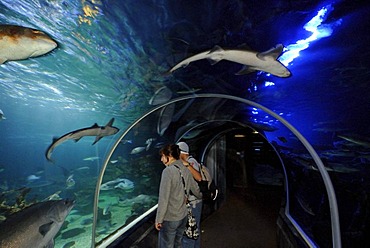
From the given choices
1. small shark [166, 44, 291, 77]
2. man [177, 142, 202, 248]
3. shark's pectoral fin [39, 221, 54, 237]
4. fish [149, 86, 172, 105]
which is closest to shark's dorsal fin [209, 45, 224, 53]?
small shark [166, 44, 291, 77]

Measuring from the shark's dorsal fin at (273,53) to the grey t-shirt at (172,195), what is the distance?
2.12 m

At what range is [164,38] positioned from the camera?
7.75ft

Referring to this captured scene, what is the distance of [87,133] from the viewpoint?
3713mm

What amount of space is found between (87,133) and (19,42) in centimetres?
212

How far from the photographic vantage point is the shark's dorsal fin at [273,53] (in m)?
2.41

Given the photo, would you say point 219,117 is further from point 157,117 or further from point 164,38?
point 164,38

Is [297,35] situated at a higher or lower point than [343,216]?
higher

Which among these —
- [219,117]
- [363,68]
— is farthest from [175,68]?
[219,117]

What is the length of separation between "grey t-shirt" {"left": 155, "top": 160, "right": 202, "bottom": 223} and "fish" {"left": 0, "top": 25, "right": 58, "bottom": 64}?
7.59 feet

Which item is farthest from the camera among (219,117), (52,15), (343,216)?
(219,117)

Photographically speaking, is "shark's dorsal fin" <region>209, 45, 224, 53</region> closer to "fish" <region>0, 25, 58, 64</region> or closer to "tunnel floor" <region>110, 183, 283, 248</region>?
"fish" <region>0, 25, 58, 64</region>

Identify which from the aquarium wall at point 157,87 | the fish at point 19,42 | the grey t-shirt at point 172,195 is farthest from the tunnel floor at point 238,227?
the fish at point 19,42

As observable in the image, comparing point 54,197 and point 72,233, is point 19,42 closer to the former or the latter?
point 54,197

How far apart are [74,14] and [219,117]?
588 centimetres
